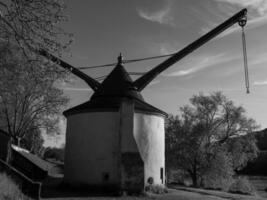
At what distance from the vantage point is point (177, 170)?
3906 centimetres

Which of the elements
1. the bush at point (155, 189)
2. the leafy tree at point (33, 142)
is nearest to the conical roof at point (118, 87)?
the bush at point (155, 189)

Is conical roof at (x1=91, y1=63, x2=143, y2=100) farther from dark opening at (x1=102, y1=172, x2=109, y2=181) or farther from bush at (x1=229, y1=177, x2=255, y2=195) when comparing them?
bush at (x1=229, y1=177, x2=255, y2=195)

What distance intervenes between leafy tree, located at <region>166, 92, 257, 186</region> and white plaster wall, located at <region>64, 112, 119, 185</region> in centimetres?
1724

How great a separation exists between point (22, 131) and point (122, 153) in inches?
499

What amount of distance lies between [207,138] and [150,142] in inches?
677

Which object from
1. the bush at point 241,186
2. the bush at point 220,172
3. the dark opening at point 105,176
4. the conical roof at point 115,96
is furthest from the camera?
the bush at point 241,186

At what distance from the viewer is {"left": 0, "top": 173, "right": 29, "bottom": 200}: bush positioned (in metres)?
12.6

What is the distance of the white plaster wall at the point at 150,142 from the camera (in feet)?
69.9

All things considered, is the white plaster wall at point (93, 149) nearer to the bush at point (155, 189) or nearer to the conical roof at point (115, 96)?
the conical roof at point (115, 96)

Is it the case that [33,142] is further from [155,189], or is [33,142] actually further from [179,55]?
[155,189]

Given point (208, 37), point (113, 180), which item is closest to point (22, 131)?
point (113, 180)

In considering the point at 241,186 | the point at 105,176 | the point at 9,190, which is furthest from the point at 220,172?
the point at 9,190

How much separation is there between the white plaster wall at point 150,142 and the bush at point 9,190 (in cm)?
880

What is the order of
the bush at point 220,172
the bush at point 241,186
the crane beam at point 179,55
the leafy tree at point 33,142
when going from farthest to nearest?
the leafy tree at point 33,142
the bush at point 241,186
the bush at point 220,172
the crane beam at point 179,55
